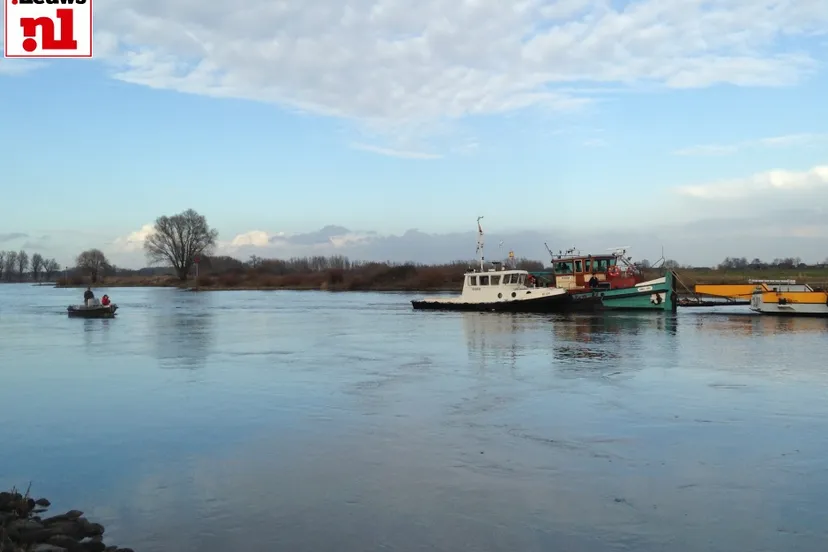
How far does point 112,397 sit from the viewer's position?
13680 millimetres

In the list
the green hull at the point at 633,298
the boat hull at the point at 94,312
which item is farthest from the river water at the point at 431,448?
the boat hull at the point at 94,312

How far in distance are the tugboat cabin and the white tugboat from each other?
84.3 inches

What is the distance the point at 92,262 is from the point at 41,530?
13476 cm

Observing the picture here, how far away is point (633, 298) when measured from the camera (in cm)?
3847

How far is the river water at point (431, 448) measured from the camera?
269 inches

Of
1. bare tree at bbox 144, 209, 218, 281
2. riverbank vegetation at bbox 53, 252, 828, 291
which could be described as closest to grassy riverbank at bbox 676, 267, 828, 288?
riverbank vegetation at bbox 53, 252, 828, 291

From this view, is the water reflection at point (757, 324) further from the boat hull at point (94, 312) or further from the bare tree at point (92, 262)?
the bare tree at point (92, 262)

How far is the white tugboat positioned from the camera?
38.1 meters

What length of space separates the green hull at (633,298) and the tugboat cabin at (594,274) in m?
1.84

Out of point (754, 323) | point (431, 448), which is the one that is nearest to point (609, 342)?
point (754, 323)

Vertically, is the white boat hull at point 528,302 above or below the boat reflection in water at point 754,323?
above

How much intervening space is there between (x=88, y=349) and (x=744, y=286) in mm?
44068

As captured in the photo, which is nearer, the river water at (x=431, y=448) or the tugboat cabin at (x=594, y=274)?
the river water at (x=431, y=448)

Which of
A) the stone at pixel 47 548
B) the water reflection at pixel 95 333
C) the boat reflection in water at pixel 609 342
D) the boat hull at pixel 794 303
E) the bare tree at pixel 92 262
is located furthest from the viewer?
the bare tree at pixel 92 262
